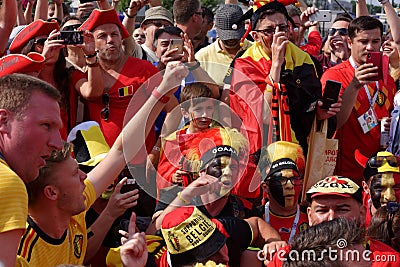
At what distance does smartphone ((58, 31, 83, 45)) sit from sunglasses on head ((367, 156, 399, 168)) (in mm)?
2321

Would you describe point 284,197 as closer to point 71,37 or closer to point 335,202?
point 335,202

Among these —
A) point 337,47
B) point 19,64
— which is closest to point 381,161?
point 19,64

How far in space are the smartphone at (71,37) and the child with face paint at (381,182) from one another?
233 cm

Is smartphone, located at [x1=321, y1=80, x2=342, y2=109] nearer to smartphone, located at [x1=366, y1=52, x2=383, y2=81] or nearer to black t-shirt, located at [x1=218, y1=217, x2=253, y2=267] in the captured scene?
smartphone, located at [x1=366, y1=52, x2=383, y2=81]

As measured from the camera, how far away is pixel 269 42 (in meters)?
5.55

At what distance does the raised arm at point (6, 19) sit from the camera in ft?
16.8

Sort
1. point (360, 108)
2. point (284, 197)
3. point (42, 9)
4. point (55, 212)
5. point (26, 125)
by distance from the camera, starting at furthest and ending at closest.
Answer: point (42, 9) → point (360, 108) → point (284, 197) → point (55, 212) → point (26, 125)

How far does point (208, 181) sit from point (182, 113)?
120 cm

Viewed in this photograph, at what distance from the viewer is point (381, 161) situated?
17.8 feet

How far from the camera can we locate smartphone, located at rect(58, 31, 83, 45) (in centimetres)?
498

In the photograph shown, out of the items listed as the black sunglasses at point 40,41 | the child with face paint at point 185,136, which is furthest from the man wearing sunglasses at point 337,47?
the black sunglasses at point 40,41

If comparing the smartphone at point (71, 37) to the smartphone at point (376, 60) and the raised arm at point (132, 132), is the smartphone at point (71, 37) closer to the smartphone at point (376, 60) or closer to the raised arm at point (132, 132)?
the raised arm at point (132, 132)

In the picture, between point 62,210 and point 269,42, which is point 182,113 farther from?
point 62,210

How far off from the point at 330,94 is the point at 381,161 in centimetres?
63
